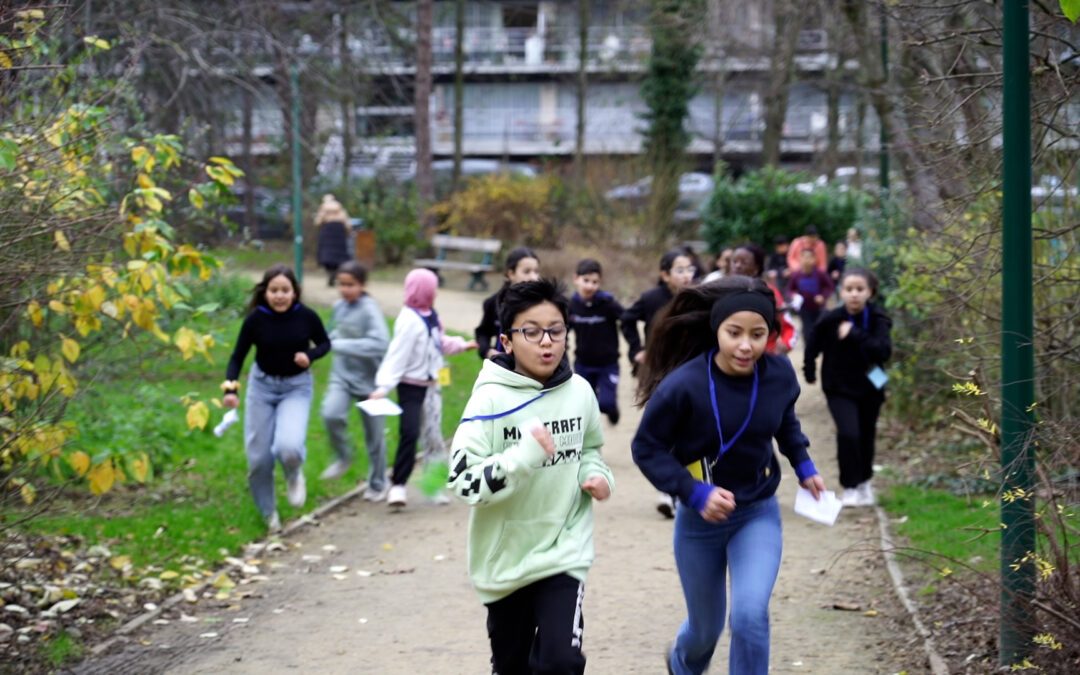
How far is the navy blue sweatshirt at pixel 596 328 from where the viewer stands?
1105cm

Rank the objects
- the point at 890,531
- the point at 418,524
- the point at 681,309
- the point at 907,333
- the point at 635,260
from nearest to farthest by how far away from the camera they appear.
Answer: the point at 681,309
the point at 890,531
the point at 418,524
the point at 907,333
the point at 635,260

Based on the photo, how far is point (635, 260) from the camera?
1121 inches

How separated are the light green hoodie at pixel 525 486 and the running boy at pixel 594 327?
19.4ft

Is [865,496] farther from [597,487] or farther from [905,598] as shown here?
[597,487]

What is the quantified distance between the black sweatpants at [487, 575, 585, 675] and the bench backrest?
2322 cm

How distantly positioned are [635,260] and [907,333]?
15920mm

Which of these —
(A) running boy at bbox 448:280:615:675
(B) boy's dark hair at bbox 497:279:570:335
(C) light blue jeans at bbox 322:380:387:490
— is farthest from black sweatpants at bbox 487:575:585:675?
(C) light blue jeans at bbox 322:380:387:490

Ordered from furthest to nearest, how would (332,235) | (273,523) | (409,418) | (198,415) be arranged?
(332,235) → (409,418) → (273,523) → (198,415)

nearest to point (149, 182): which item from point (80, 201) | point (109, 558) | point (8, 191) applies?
point (80, 201)

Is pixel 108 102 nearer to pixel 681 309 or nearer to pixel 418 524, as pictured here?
pixel 418 524

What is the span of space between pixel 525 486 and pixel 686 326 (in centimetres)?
113

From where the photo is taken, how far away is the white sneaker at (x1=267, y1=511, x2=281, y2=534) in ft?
31.7

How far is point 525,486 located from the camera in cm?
496

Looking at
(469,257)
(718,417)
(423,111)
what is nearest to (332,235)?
(469,257)
